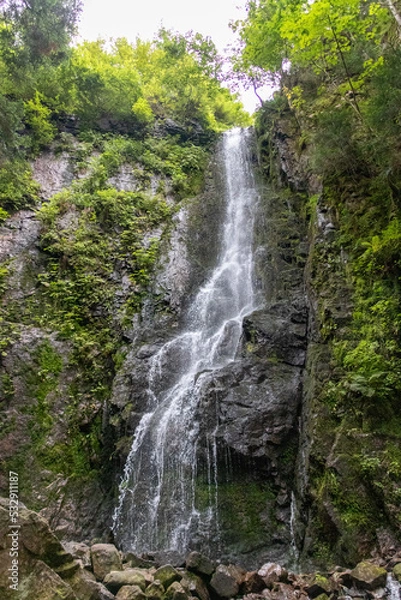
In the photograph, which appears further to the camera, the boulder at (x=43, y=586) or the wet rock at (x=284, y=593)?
the wet rock at (x=284, y=593)

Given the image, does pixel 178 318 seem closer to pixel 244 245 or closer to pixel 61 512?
pixel 244 245

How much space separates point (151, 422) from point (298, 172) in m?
10.1

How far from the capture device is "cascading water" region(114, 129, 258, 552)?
7059 mm

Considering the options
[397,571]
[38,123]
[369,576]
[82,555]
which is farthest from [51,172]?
[397,571]

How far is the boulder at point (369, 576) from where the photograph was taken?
4180mm

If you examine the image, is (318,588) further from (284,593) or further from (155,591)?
(155,591)

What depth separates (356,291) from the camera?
7.88 meters

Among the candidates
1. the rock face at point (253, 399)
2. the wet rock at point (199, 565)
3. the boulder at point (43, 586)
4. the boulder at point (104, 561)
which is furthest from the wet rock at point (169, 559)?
the boulder at point (43, 586)

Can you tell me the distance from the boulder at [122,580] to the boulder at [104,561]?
17cm

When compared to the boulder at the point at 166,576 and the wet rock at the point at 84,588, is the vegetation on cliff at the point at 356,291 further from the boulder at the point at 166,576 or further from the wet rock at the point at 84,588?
the wet rock at the point at 84,588

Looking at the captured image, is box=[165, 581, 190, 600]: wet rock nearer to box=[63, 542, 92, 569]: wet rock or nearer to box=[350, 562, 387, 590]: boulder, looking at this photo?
box=[63, 542, 92, 569]: wet rock

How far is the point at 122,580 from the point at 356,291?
6643 millimetres

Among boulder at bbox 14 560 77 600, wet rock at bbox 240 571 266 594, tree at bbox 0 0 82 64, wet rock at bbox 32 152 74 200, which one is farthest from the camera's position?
wet rock at bbox 32 152 74 200

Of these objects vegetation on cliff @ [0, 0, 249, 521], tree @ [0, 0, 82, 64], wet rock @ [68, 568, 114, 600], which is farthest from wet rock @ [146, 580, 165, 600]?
tree @ [0, 0, 82, 64]
